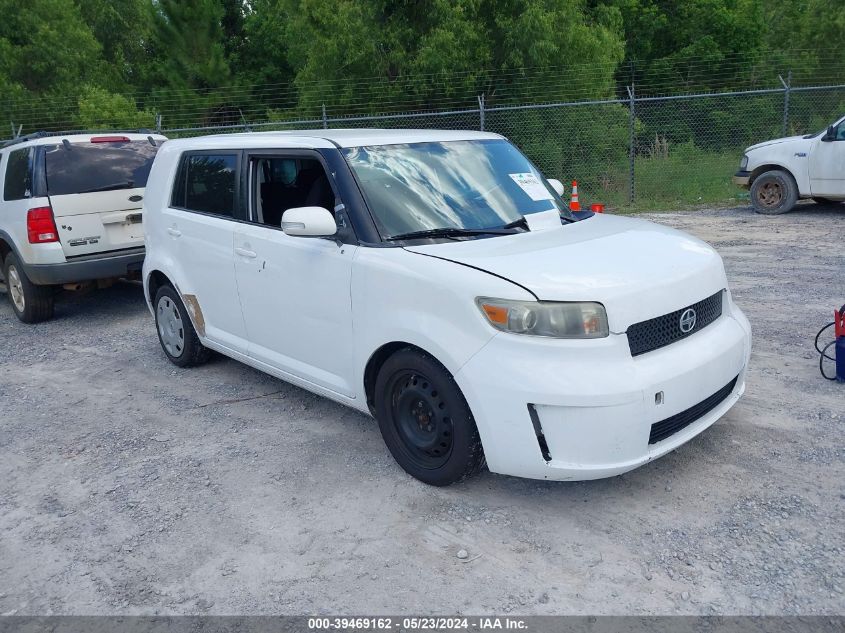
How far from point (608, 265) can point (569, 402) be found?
2.56 feet

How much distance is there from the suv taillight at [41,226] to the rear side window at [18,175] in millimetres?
250

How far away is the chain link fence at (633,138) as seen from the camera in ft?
49.1

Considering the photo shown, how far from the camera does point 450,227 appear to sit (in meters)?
4.21

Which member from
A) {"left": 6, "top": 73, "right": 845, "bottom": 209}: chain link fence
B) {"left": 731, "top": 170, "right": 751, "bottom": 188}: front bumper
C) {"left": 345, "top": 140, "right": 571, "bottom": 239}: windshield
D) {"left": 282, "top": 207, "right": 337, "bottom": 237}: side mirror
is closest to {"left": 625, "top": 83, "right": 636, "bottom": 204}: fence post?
{"left": 6, "top": 73, "right": 845, "bottom": 209}: chain link fence

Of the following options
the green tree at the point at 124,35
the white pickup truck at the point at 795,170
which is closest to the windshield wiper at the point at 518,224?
the white pickup truck at the point at 795,170

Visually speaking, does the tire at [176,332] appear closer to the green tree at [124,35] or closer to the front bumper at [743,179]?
the front bumper at [743,179]

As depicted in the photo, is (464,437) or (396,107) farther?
(396,107)

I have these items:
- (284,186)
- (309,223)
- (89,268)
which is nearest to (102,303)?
(89,268)

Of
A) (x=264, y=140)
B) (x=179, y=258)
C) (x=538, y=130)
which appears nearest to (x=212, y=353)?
(x=179, y=258)

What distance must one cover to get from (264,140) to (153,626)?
124 inches

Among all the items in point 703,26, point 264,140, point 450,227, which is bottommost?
point 450,227

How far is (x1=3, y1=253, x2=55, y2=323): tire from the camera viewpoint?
7992 millimetres

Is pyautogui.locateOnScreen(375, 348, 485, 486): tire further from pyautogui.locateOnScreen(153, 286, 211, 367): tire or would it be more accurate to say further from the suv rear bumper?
the suv rear bumper

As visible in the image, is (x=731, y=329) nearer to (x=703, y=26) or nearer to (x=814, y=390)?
(x=814, y=390)
